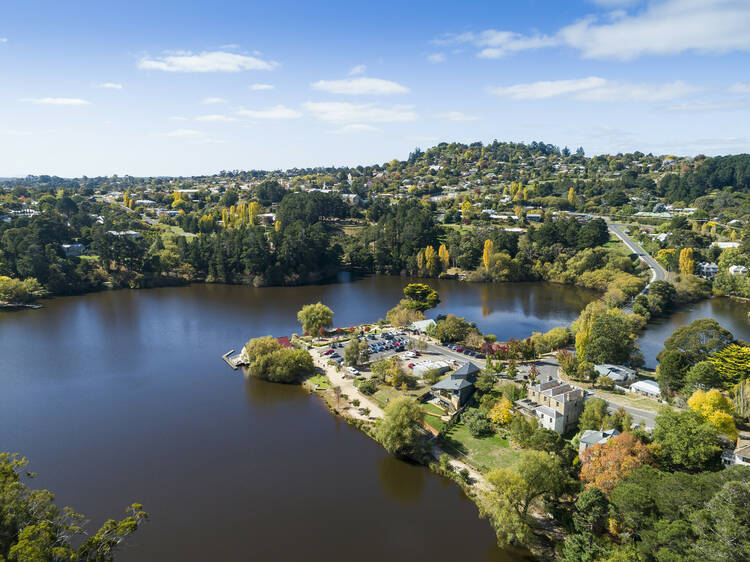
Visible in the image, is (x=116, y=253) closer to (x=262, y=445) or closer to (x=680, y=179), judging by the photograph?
(x=262, y=445)

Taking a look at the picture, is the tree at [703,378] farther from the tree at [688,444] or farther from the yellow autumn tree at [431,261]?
the yellow autumn tree at [431,261]

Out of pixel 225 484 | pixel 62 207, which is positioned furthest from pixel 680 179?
pixel 62 207

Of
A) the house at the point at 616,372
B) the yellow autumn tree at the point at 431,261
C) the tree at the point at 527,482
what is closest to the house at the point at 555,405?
the house at the point at 616,372

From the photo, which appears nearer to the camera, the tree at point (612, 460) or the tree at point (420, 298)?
the tree at point (612, 460)

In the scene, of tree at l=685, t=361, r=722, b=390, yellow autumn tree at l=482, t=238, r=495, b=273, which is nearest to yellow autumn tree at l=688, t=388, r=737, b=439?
tree at l=685, t=361, r=722, b=390

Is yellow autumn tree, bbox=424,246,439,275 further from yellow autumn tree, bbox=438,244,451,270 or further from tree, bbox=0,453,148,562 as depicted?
tree, bbox=0,453,148,562

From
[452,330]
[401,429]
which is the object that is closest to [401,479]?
[401,429]
